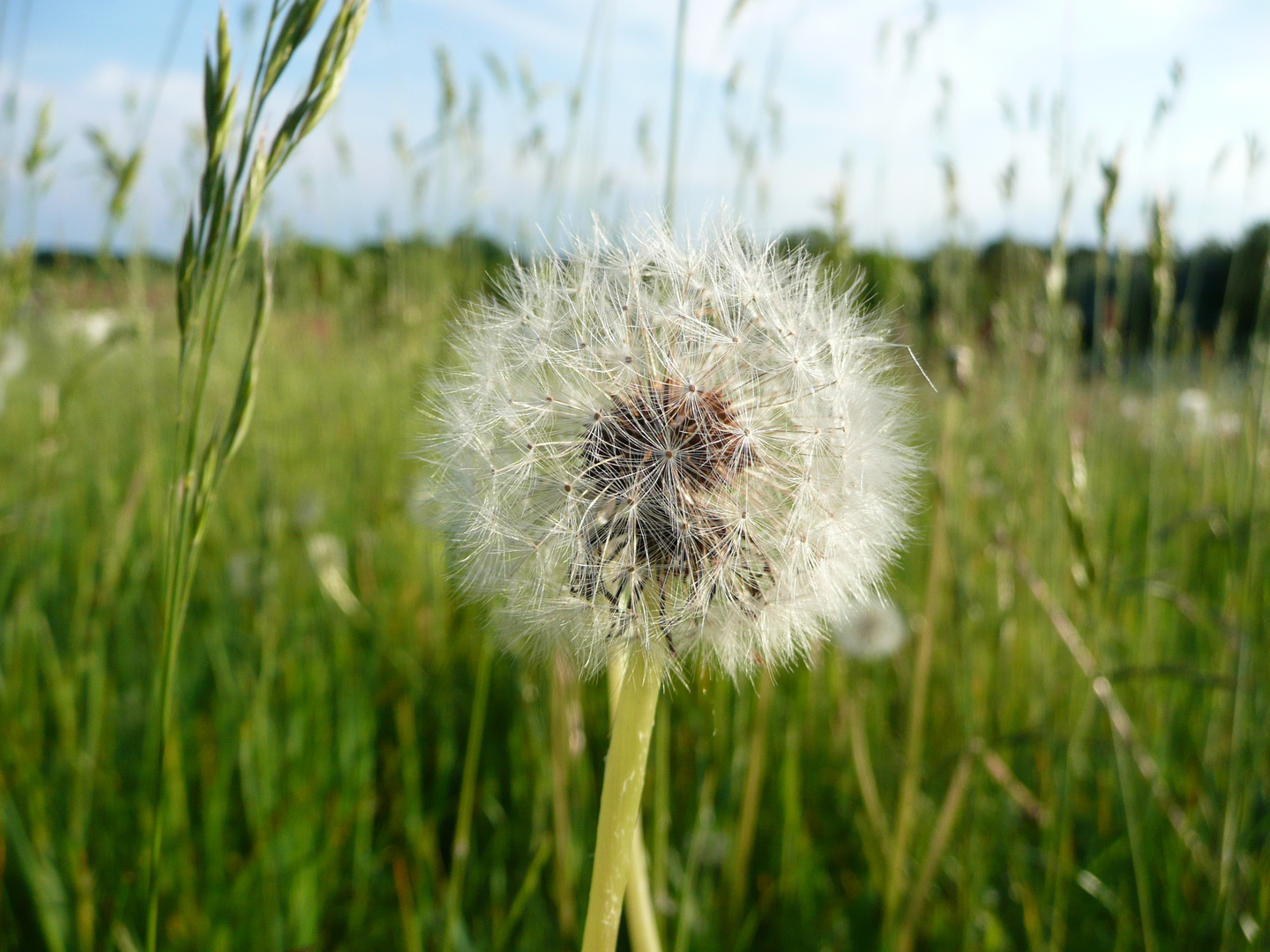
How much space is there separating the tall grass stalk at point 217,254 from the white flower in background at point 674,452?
0.28 m

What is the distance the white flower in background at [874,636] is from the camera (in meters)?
2.50

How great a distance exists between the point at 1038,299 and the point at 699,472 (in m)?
2.39

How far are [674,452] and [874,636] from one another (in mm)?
1851

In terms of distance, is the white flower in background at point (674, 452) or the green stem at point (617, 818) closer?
the green stem at point (617, 818)

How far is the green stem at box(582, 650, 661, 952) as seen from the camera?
72 cm

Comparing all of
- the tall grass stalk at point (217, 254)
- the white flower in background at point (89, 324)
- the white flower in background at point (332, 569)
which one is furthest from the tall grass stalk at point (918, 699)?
the white flower in background at point (89, 324)

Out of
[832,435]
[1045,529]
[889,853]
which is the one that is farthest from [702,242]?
[1045,529]

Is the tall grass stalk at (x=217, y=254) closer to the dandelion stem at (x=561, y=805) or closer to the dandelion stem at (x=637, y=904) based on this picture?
the dandelion stem at (x=637, y=904)

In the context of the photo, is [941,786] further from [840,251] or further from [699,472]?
[699,472]

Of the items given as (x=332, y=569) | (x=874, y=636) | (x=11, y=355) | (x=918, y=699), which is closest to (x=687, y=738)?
(x=874, y=636)

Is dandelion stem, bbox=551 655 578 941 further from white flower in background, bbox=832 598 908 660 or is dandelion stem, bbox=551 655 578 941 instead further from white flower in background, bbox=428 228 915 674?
white flower in background, bbox=832 598 908 660

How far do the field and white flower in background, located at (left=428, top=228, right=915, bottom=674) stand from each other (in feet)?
0.50

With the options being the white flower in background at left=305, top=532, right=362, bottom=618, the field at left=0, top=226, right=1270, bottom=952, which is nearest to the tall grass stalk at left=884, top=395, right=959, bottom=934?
the field at left=0, top=226, right=1270, bottom=952

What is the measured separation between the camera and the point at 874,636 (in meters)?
2.58
